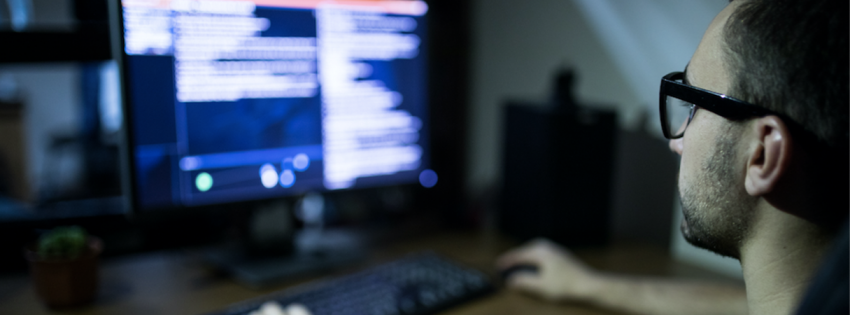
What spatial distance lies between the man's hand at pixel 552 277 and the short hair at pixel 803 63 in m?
0.48

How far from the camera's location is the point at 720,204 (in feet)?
2.08

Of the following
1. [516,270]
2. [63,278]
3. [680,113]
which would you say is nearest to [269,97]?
[63,278]

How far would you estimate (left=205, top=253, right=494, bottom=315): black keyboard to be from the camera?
834 millimetres

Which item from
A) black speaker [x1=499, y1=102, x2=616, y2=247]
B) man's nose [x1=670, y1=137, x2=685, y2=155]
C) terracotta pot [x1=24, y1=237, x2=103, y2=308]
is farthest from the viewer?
black speaker [x1=499, y1=102, x2=616, y2=247]

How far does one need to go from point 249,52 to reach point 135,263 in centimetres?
44

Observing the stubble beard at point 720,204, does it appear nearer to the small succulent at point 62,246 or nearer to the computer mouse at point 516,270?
the computer mouse at point 516,270

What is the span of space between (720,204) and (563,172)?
0.56 m

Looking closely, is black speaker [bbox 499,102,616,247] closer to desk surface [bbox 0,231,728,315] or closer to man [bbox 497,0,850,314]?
desk surface [bbox 0,231,728,315]

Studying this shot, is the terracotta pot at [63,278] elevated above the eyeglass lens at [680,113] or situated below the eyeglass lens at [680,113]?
below

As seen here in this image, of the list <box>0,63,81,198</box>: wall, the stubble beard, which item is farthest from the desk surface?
<box>0,63,81,198</box>: wall

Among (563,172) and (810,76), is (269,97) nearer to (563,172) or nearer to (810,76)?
(563,172)

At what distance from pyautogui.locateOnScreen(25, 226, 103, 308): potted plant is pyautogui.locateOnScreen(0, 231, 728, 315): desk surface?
0.07 feet

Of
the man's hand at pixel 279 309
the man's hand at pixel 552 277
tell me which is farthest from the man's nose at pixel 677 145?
the man's hand at pixel 279 309

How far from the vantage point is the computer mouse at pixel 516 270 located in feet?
3.42
